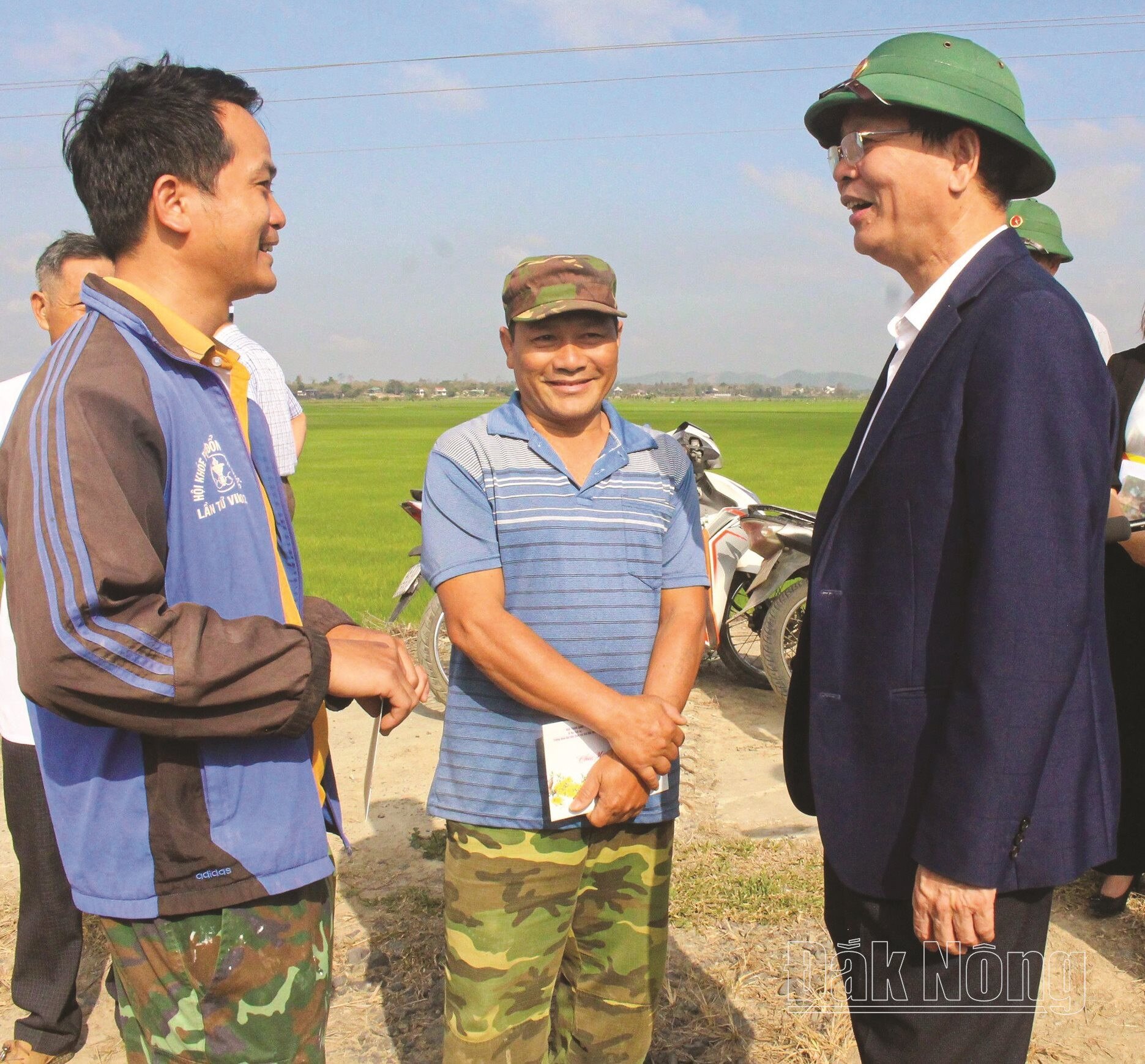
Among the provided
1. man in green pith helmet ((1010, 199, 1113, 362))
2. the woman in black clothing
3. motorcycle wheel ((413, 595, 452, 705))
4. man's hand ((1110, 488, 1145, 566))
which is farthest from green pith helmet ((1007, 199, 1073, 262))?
motorcycle wheel ((413, 595, 452, 705))

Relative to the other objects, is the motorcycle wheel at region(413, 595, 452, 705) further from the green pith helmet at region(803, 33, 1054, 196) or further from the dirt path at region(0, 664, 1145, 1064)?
the green pith helmet at region(803, 33, 1054, 196)

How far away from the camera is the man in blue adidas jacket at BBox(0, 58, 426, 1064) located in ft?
4.48

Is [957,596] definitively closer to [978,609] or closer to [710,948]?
[978,609]

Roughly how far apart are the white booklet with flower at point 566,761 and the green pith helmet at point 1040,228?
2.25m

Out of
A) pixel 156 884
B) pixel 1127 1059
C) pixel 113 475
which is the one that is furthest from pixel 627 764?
pixel 1127 1059

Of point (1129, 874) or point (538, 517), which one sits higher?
point (538, 517)

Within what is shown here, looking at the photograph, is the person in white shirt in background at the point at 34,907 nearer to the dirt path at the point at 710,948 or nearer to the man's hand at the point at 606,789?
the dirt path at the point at 710,948

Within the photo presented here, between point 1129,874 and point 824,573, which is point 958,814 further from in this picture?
point 1129,874

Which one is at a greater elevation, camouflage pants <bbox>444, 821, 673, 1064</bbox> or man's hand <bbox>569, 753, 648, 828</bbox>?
man's hand <bbox>569, 753, 648, 828</bbox>

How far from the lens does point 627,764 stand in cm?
210

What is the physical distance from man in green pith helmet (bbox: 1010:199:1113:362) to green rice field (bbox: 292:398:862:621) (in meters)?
5.37

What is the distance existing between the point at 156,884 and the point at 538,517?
104 cm

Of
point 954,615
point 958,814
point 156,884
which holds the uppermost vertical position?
point 954,615

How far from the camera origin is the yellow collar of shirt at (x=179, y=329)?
5.10 feet
